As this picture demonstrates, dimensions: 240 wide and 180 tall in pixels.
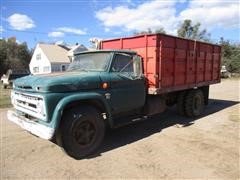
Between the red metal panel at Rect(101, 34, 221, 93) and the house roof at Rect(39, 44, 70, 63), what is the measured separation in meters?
36.5

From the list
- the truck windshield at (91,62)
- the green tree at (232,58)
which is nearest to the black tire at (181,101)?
the truck windshield at (91,62)

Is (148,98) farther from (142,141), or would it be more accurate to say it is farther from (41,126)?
(41,126)

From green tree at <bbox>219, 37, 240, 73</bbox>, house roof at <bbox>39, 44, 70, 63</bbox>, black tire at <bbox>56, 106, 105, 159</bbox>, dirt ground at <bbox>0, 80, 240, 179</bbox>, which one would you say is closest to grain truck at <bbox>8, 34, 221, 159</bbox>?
black tire at <bbox>56, 106, 105, 159</bbox>

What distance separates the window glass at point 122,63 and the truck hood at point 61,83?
620 millimetres

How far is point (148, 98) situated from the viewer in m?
7.36

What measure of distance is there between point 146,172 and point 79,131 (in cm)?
166

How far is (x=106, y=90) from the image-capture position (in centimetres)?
589

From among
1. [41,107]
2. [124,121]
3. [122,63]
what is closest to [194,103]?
[124,121]

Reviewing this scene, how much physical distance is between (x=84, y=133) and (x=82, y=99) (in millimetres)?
774

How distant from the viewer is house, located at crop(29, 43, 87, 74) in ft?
142

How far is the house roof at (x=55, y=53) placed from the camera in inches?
1729

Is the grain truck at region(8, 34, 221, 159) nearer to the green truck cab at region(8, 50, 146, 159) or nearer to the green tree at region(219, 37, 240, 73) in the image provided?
the green truck cab at region(8, 50, 146, 159)

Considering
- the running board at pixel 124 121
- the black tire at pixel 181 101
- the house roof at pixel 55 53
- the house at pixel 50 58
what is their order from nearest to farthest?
the running board at pixel 124 121 < the black tire at pixel 181 101 < the house at pixel 50 58 < the house roof at pixel 55 53

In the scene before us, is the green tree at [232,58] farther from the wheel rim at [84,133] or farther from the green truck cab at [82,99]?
the wheel rim at [84,133]
